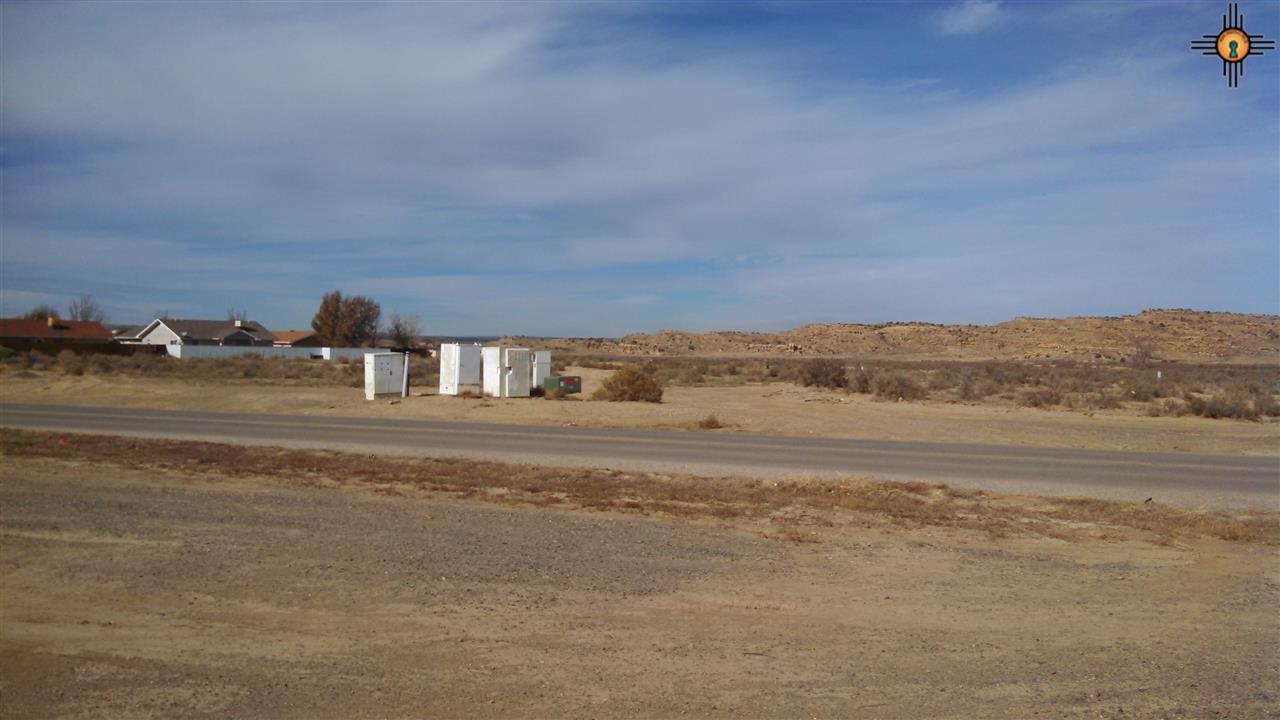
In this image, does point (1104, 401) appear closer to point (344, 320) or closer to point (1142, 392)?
point (1142, 392)

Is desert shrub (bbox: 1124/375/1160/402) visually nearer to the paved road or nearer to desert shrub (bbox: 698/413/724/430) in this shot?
the paved road

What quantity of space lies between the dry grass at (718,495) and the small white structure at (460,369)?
21.5 meters

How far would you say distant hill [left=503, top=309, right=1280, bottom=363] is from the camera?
4254 inches

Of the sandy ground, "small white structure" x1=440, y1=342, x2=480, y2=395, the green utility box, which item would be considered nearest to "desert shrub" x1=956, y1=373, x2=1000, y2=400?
the sandy ground

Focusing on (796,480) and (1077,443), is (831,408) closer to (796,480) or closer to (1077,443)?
(1077,443)

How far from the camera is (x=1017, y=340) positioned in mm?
128500

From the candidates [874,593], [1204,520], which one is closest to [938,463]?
[1204,520]

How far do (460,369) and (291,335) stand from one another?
356ft

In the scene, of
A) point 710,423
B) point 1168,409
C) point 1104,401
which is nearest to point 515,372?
point 710,423

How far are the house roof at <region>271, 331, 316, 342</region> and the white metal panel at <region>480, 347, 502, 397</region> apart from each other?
96.4m

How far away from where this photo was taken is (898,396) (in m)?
47.4

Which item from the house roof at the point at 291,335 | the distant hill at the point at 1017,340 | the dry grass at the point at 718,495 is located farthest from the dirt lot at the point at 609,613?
the house roof at the point at 291,335

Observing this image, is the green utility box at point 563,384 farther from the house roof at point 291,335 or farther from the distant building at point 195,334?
the house roof at point 291,335

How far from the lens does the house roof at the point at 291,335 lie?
445ft
